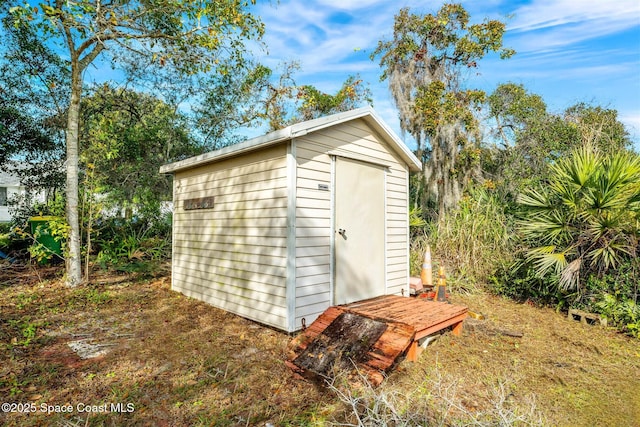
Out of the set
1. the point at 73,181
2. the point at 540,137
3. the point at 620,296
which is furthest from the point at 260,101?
the point at 620,296

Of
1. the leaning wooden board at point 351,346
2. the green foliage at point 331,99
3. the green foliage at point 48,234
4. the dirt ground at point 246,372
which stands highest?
the green foliage at point 331,99

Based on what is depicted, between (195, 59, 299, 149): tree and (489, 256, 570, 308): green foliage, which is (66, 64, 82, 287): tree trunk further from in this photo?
(489, 256, 570, 308): green foliage

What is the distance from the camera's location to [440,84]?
837cm

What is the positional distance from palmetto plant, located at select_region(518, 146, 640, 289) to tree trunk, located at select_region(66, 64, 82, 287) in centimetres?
761

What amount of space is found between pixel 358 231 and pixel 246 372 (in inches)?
93.2

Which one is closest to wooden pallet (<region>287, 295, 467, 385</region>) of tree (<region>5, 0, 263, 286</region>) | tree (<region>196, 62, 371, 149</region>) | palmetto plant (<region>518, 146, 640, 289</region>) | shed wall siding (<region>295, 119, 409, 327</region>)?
shed wall siding (<region>295, 119, 409, 327</region>)

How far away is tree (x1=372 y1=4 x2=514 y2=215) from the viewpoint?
834cm

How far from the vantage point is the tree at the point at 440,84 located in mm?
8344

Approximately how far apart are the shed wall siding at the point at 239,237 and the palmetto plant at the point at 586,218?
3730mm

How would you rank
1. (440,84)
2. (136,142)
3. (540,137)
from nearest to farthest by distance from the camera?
(540,137) < (440,84) < (136,142)

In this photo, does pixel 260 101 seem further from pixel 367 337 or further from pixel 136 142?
pixel 367 337

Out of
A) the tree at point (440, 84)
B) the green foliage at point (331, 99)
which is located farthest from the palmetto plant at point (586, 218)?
the green foliage at point (331, 99)

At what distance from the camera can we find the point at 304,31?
758 cm

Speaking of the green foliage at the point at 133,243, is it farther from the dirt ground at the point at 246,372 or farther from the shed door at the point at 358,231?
the shed door at the point at 358,231
